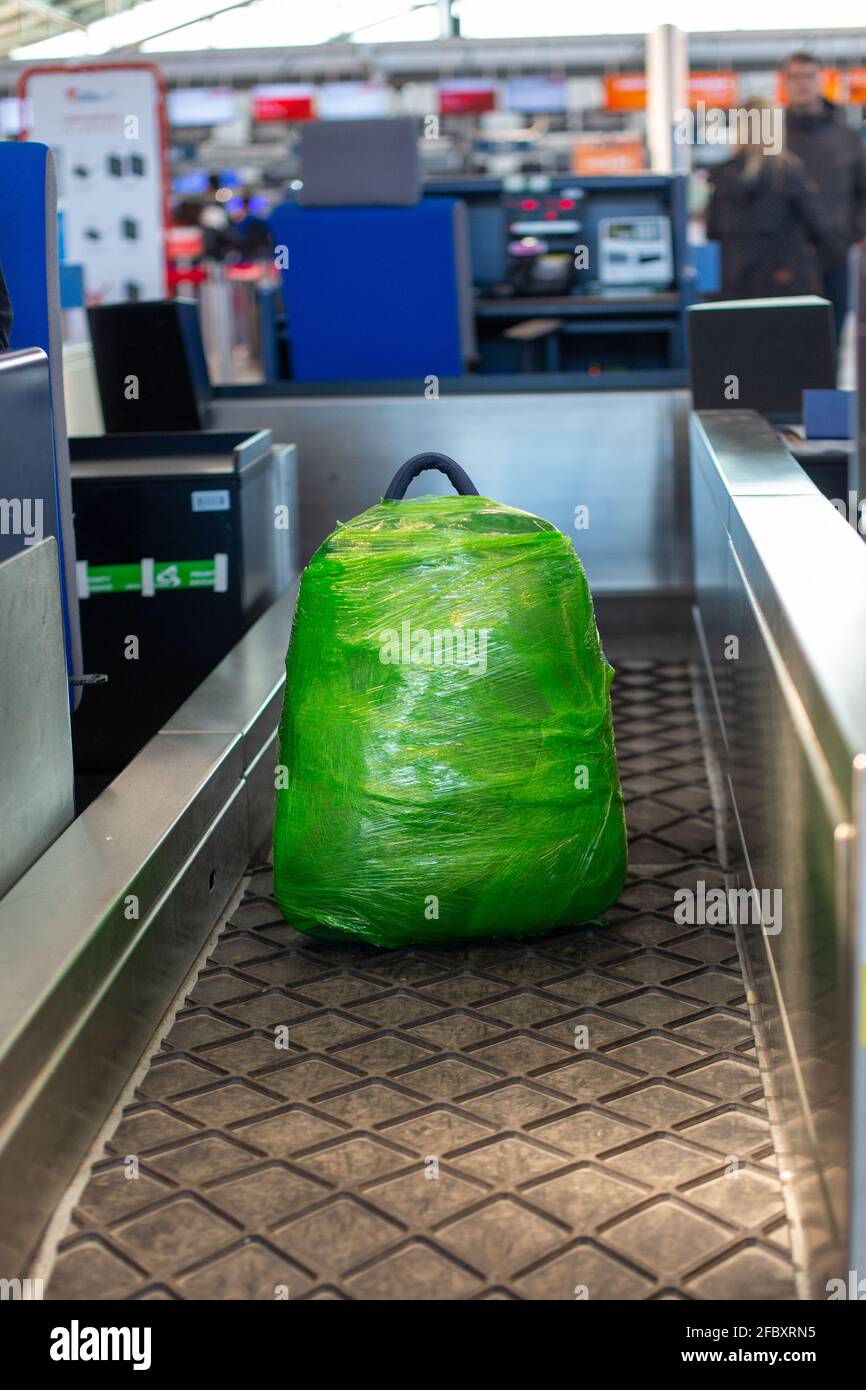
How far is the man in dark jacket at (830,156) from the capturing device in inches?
269

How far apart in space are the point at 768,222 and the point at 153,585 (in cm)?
451

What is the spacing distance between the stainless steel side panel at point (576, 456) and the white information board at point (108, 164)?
435 centimetres

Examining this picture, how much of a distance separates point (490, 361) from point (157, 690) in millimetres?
4572

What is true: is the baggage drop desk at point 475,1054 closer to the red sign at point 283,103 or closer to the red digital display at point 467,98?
the red digital display at point 467,98

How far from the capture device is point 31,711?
181 centimetres

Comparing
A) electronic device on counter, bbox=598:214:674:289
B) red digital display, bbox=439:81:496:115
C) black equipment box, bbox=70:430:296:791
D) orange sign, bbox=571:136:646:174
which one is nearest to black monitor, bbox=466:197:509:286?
electronic device on counter, bbox=598:214:674:289

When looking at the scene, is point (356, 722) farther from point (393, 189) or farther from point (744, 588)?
point (393, 189)

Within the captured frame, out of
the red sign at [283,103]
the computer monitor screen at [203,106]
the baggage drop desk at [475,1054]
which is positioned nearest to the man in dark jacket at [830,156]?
the baggage drop desk at [475,1054]

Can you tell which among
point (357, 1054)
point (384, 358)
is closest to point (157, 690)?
point (357, 1054)

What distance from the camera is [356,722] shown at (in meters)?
2.04

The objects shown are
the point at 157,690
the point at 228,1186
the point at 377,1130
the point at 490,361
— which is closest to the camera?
the point at 228,1186

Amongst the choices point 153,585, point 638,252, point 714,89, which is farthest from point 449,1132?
point 714,89

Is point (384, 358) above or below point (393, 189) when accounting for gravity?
below

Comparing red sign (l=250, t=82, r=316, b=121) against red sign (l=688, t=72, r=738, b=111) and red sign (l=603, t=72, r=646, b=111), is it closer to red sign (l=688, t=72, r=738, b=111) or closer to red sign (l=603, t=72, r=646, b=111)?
red sign (l=603, t=72, r=646, b=111)
